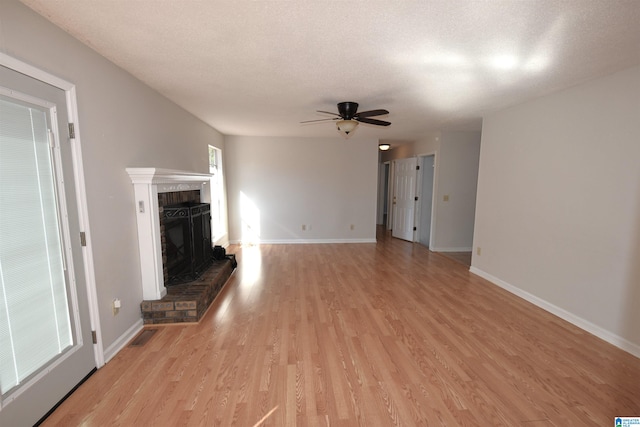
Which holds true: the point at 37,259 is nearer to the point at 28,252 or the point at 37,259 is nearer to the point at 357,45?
the point at 28,252

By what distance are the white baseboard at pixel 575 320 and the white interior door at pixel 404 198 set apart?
270 centimetres

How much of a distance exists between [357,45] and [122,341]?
308 cm

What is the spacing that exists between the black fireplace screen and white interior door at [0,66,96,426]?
3.63ft

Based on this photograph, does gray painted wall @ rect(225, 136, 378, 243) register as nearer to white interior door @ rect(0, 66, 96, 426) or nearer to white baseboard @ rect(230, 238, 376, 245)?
white baseboard @ rect(230, 238, 376, 245)

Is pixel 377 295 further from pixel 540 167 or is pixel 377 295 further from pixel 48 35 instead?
pixel 48 35

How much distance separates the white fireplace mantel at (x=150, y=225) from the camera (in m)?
2.45

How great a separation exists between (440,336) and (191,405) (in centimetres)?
209

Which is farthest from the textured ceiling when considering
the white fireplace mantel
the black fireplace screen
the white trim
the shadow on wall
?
the white trim

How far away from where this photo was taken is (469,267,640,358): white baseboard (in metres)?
2.24

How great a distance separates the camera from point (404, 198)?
655cm

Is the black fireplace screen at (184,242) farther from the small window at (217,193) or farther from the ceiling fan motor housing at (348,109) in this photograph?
the ceiling fan motor housing at (348,109)

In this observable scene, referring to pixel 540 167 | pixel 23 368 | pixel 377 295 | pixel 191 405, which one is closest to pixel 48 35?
pixel 23 368

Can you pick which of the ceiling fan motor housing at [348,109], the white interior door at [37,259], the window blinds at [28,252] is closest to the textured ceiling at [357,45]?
the ceiling fan motor housing at [348,109]

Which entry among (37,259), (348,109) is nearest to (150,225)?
(37,259)
